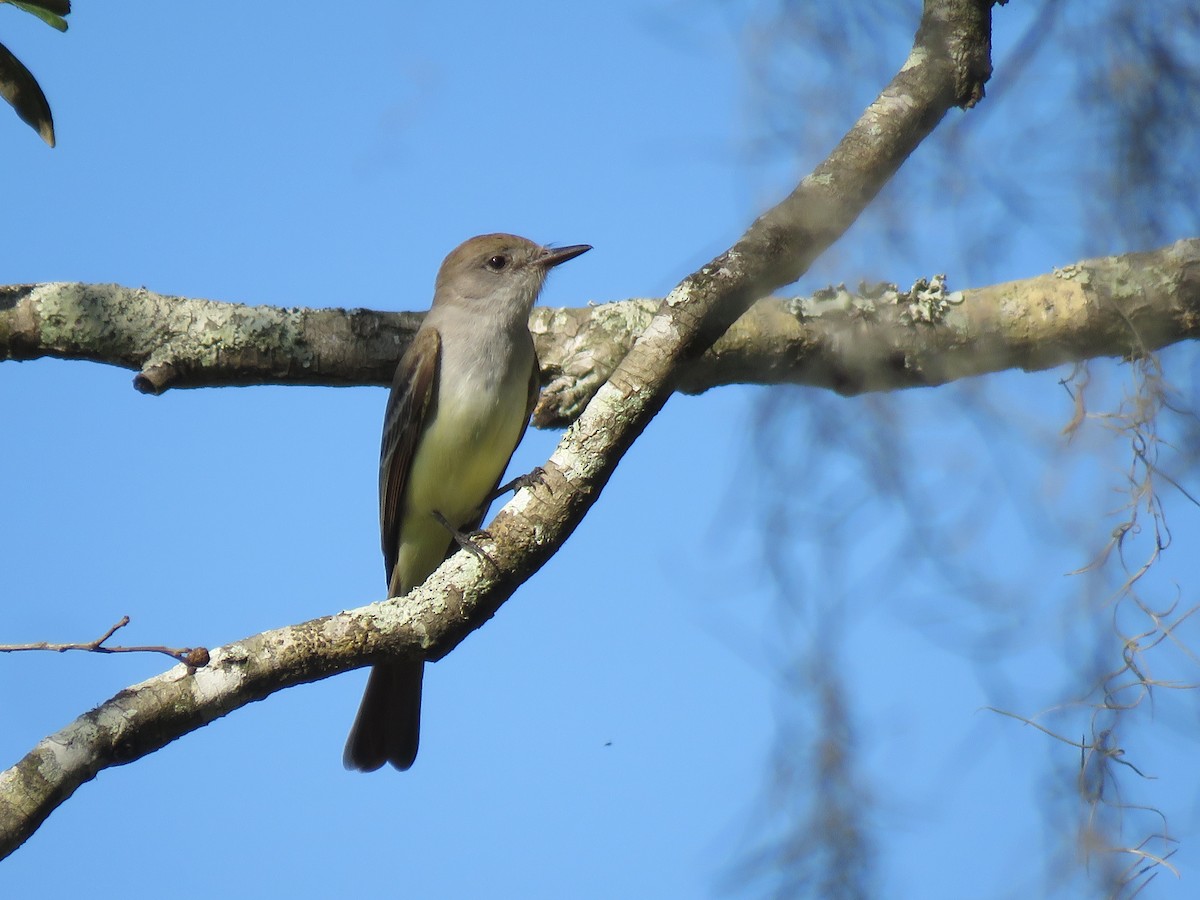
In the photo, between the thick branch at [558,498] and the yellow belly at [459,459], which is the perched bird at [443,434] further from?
the thick branch at [558,498]

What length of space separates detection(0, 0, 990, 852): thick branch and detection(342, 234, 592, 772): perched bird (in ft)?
7.34

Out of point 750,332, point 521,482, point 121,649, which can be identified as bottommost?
point 121,649

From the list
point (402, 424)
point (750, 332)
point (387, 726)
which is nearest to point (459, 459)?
point (402, 424)

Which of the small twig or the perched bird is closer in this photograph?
the small twig

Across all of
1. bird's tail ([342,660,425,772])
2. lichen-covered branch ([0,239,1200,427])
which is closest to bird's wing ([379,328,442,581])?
lichen-covered branch ([0,239,1200,427])

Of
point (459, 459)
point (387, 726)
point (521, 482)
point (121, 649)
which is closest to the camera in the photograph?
point (121, 649)

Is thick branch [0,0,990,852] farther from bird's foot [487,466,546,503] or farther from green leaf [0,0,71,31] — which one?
green leaf [0,0,71,31]

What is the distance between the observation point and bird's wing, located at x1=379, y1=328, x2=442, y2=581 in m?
5.32

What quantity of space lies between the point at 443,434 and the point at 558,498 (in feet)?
8.37

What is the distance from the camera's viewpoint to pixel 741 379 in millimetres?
5016

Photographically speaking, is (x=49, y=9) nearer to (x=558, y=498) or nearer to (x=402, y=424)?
(x=558, y=498)

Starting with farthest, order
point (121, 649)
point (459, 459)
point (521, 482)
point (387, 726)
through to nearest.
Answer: point (459, 459)
point (387, 726)
point (521, 482)
point (121, 649)

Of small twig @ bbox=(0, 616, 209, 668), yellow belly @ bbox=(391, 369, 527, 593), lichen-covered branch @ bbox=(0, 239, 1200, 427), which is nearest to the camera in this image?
small twig @ bbox=(0, 616, 209, 668)

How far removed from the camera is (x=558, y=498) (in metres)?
3.05
